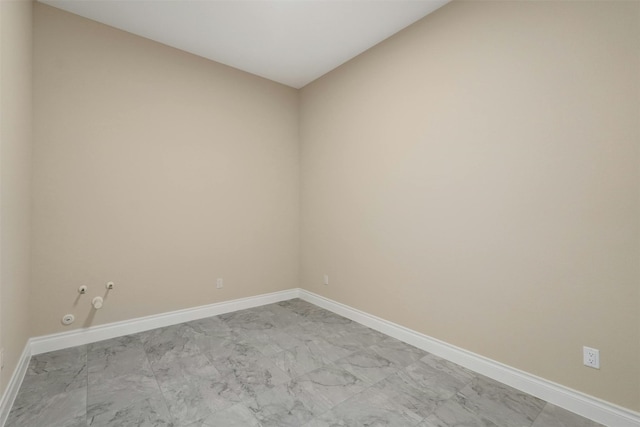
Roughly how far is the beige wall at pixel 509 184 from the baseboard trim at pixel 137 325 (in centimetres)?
132

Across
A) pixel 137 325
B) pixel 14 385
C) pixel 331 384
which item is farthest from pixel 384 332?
pixel 14 385

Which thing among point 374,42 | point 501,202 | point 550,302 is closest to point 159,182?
point 374,42

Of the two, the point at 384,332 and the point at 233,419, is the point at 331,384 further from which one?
the point at 384,332

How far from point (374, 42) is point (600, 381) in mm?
3129

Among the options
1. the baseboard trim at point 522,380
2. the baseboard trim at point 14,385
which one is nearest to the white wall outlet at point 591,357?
the baseboard trim at point 522,380

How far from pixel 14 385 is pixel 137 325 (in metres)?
0.98

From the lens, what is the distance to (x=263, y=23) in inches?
101

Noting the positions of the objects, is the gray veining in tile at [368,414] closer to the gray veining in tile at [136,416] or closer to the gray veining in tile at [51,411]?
the gray veining in tile at [136,416]

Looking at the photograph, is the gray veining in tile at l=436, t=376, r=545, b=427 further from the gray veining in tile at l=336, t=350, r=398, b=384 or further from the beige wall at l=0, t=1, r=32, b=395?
the beige wall at l=0, t=1, r=32, b=395

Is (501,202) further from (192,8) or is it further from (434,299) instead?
(192,8)

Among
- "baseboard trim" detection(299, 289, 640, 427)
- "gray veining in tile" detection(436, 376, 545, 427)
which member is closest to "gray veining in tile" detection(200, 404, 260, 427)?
"gray veining in tile" detection(436, 376, 545, 427)

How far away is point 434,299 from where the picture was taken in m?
2.41

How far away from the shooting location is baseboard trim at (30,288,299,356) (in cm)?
236

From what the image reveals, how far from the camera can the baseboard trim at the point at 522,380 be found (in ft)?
5.13
